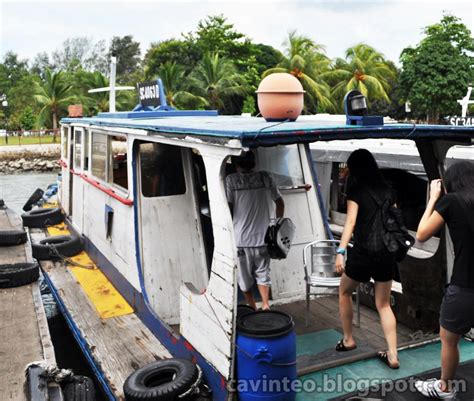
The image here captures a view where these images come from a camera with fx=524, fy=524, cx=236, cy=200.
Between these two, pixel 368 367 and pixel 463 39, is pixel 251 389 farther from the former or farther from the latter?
pixel 463 39

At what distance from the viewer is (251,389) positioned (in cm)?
347

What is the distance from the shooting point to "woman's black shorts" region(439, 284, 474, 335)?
3.41 metres

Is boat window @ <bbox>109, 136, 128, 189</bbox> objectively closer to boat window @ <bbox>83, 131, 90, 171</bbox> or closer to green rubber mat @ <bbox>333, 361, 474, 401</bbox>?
boat window @ <bbox>83, 131, 90, 171</bbox>

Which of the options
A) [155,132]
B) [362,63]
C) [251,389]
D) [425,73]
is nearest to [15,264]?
[155,132]

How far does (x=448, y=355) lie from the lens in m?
3.61

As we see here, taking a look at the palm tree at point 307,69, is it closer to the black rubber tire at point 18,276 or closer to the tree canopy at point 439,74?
the tree canopy at point 439,74

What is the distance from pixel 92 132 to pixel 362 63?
1307 inches

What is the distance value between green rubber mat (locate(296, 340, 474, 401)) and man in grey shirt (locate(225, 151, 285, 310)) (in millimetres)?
965

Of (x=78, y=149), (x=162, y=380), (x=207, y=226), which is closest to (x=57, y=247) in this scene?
(x=78, y=149)

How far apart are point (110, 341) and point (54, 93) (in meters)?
35.3

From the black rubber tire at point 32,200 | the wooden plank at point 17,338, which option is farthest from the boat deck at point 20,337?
the black rubber tire at point 32,200

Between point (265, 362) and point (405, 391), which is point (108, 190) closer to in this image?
point (265, 362)

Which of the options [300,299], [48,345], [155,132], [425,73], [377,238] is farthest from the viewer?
[425,73]

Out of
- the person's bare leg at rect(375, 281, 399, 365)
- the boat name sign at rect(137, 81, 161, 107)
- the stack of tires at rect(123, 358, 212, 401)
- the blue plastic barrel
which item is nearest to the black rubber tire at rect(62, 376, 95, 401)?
the stack of tires at rect(123, 358, 212, 401)
